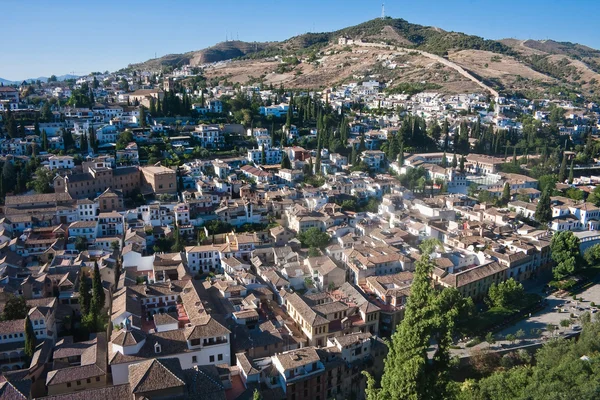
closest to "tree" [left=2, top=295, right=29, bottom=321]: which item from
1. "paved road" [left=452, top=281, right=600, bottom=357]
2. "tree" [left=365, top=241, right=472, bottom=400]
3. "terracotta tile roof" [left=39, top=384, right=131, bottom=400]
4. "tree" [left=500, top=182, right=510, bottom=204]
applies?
"terracotta tile roof" [left=39, top=384, right=131, bottom=400]

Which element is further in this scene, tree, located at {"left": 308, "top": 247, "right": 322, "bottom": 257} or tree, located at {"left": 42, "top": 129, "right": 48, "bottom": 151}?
tree, located at {"left": 42, "top": 129, "right": 48, "bottom": 151}

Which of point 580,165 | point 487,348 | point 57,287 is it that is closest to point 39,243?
point 57,287

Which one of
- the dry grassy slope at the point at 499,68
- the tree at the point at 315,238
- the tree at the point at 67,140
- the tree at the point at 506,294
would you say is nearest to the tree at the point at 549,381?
the tree at the point at 506,294

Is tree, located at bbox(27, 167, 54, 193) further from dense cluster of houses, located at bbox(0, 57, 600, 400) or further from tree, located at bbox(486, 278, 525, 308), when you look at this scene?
tree, located at bbox(486, 278, 525, 308)

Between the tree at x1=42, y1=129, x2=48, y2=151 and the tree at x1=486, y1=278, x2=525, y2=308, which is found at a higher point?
the tree at x1=42, y1=129, x2=48, y2=151

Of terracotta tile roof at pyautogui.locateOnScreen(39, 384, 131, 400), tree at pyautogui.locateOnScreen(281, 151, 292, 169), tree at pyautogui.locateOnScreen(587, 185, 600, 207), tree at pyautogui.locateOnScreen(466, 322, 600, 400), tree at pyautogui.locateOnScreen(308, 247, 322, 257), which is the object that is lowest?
tree at pyautogui.locateOnScreen(466, 322, 600, 400)

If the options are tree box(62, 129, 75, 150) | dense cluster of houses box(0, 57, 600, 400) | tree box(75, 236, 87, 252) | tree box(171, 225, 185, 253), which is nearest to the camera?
dense cluster of houses box(0, 57, 600, 400)
